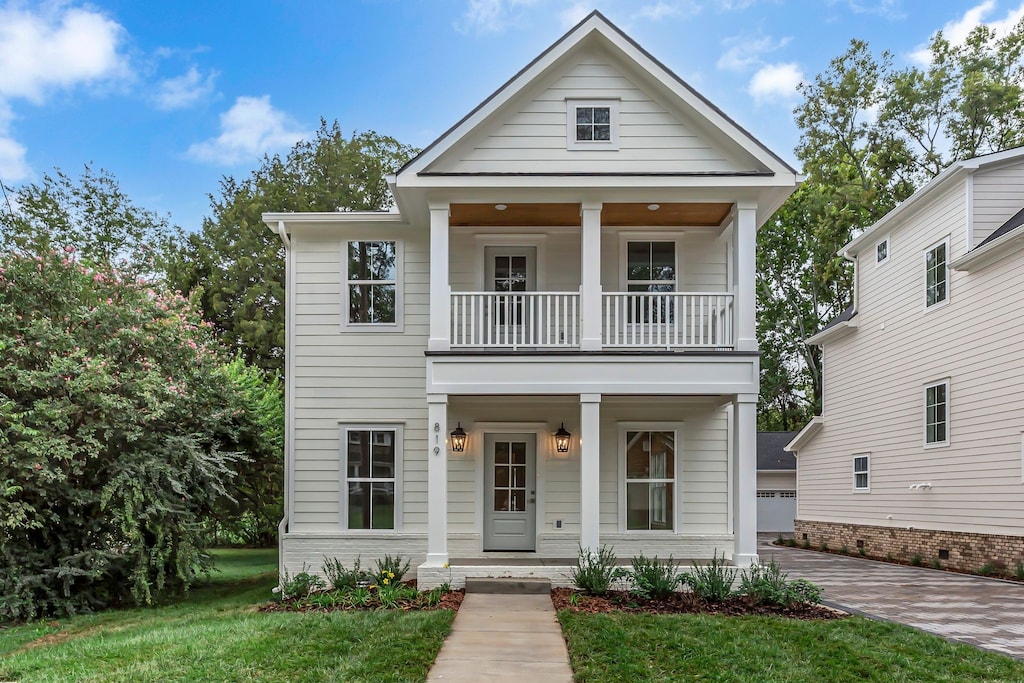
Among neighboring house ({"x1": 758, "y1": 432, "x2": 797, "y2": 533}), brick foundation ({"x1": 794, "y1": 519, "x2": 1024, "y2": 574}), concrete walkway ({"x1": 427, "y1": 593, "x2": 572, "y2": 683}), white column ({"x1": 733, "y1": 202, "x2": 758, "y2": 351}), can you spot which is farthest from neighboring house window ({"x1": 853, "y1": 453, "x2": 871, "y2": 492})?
concrete walkway ({"x1": 427, "y1": 593, "x2": 572, "y2": 683})

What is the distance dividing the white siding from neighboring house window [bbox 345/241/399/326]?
9485 millimetres

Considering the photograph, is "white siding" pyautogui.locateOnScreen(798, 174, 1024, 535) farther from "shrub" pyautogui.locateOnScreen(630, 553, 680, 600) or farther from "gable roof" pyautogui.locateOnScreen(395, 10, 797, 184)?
"shrub" pyautogui.locateOnScreen(630, 553, 680, 600)

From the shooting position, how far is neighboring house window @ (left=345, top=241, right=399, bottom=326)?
11562 millimetres

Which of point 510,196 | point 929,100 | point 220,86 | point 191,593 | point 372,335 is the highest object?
point 220,86

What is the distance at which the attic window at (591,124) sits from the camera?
34.2ft

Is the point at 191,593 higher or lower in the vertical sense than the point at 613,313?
lower

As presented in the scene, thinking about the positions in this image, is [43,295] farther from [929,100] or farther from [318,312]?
[929,100]

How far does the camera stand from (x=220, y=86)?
88.7 ft

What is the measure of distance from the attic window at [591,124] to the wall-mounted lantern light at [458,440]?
14.3ft

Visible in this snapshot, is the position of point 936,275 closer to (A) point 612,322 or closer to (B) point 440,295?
(A) point 612,322

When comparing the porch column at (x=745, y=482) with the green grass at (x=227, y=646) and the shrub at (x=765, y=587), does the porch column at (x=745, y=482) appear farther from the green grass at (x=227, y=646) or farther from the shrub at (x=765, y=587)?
the green grass at (x=227, y=646)

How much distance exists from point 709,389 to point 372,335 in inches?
195

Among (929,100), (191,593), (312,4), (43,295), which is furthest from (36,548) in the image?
(929,100)

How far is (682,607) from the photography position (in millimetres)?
8734
